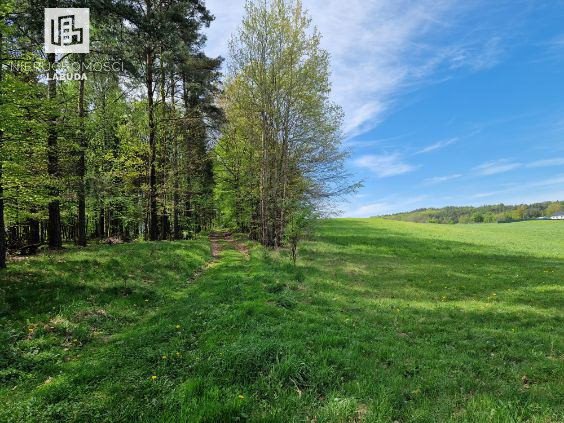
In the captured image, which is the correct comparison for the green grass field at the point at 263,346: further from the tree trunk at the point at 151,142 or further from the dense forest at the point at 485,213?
the dense forest at the point at 485,213

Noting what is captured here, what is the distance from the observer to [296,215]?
18328 millimetres

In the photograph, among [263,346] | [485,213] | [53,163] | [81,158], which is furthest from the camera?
[485,213]

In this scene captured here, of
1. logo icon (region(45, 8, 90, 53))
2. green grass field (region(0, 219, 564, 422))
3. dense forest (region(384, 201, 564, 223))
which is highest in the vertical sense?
logo icon (region(45, 8, 90, 53))

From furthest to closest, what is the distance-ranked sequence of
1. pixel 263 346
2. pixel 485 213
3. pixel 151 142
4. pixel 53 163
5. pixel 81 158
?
1. pixel 485 213
2. pixel 151 142
3. pixel 81 158
4. pixel 53 163
5. pixel 263 346

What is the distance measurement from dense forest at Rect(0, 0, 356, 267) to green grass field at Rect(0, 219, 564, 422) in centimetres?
539

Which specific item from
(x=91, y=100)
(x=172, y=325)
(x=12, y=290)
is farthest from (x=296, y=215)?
(x=91, y=100)

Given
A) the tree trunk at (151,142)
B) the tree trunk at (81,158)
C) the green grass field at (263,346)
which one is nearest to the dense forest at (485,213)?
the tree trunk at (151,142)

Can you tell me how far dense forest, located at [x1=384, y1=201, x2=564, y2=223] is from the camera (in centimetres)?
12481

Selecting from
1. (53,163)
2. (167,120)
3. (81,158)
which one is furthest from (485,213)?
(53,163)

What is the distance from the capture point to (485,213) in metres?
137

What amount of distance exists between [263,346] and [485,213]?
158 metres

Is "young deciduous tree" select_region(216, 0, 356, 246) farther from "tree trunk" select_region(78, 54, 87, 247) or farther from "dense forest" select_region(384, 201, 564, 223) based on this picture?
"dense forest" select_region(384, 201, 564, 223)

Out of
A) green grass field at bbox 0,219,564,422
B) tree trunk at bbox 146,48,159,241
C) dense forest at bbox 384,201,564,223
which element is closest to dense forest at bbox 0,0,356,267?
tree trunk at bbox 146,48,159,241

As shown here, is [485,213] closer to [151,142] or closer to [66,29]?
[151,142]
